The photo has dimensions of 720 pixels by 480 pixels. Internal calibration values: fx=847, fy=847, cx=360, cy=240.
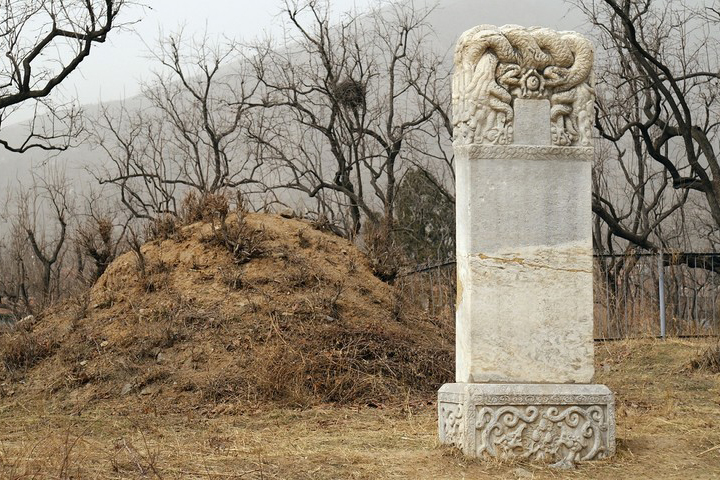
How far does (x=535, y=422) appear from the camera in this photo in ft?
19.5

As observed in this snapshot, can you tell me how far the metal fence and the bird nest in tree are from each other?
8.33m

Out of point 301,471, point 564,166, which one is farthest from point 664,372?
point 301,471

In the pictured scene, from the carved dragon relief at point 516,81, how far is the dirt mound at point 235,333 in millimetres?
4479

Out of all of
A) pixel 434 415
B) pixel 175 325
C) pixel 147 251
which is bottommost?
pixel 434 415

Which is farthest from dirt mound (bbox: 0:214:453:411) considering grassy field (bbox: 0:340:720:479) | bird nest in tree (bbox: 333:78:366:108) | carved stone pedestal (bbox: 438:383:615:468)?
bird nest in tree (bbox: 333:78:366:108)

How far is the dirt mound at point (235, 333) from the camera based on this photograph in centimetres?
995

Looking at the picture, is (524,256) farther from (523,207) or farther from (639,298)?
(639,298)

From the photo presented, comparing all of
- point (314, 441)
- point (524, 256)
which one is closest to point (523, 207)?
point (524, 256)

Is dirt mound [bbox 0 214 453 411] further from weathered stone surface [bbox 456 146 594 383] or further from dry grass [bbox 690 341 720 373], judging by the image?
weathered stone surface [bbox 456 146 594 383]

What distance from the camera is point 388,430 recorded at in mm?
7793

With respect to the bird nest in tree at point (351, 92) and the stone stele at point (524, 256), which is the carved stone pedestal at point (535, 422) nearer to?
the stone stele at point (524, 256)

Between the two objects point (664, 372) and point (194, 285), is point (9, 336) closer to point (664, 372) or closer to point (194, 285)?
point (194, 285)

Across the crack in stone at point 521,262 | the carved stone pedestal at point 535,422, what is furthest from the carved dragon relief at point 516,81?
the carved stone pedestal at point 535,422

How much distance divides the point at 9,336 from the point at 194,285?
2760 mm
